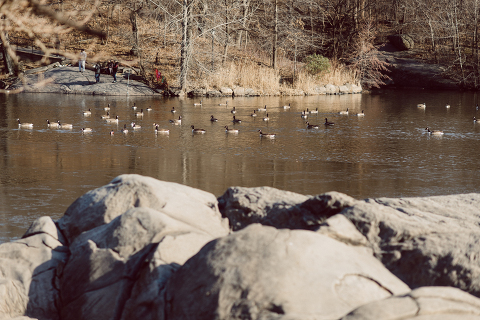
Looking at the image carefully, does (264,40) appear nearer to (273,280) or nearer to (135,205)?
(135,205)

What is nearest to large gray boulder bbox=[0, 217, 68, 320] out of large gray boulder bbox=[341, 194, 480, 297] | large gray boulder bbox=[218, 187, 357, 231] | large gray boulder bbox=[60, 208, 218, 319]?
large gray boulder bbox=[60, 208, 218, 319]

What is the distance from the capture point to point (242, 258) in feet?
14.5

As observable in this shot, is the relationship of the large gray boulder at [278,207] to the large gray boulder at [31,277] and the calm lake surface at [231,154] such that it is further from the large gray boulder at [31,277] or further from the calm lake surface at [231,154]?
the calm lake surface at [231,154]

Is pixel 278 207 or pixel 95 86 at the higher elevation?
pixel 95 86

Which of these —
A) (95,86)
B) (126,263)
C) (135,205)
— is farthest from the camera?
(95,86)

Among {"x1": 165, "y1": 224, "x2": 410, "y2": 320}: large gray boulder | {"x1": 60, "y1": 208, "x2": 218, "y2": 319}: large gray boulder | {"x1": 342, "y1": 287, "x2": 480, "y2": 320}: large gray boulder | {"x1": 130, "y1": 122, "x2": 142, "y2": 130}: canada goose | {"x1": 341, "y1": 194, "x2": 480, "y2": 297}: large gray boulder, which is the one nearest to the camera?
{"x1": 342, "y1": 287, "x2": 480, "y2": 320}: large gray boulder

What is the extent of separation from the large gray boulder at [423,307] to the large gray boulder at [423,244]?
1173 millimetres

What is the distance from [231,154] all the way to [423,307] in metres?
11.2

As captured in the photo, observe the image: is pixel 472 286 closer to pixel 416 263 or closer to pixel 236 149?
pixel 416 263

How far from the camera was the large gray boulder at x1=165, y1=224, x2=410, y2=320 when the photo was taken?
4.16 metres

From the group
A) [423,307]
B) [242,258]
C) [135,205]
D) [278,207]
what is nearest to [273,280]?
[242,258]

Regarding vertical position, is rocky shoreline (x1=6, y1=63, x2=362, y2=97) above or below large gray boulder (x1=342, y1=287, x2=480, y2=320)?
above

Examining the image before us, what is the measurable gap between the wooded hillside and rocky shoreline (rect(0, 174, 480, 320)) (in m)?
26.4

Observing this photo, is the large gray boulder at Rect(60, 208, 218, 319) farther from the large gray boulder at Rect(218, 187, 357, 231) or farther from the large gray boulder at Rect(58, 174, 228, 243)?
the large gray boulder at Rect(218, 187, 357, 231)
